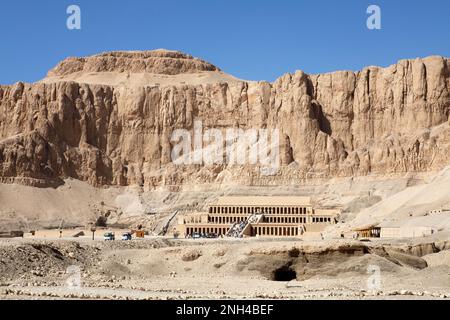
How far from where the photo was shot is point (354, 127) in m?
164

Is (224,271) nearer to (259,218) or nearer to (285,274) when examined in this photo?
(285,274)

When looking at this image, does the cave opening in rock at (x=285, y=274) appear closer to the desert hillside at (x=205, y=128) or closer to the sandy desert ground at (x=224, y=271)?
the sandy desert ground at (x=224, y=271)

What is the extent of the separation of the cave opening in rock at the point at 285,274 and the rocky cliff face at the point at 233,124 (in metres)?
93.2

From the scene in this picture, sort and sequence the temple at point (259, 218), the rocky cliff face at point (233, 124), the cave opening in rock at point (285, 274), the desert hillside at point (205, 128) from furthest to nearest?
1. the rocky cliff face at point (233, 124)
2. the desert hillside at point (205, 128)
3. the temple at point (259, 218)
4. the cave opening in rock at point (285, 274)

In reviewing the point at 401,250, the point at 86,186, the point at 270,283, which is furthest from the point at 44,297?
the point at 86,186

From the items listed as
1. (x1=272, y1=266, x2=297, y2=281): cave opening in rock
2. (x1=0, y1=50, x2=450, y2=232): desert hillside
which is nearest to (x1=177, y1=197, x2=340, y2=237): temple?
(x1=0, y1=50, x2=450, y2=232): desert hillside

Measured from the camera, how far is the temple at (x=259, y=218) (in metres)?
113

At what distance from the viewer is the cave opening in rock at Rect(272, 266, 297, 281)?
177 ft

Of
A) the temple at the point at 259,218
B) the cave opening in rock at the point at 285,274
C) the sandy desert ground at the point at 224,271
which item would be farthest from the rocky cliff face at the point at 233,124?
the cave opening in rock at the point at 285,274

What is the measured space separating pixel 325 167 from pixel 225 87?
2982cm

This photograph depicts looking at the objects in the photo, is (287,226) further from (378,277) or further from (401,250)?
(378,277)

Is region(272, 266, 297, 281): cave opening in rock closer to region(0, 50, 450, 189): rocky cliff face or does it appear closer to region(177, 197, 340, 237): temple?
region(177, 197, 340, 237): temple

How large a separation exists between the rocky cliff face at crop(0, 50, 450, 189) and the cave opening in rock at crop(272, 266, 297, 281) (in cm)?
9317

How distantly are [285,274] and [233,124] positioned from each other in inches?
4380
